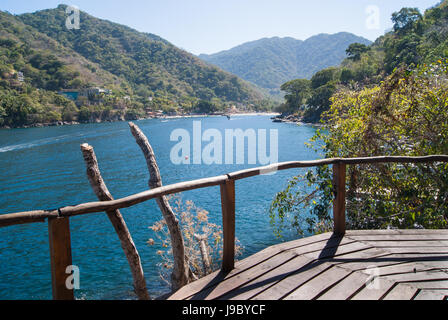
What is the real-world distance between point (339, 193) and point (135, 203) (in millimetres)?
2249

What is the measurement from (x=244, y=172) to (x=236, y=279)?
0.92 meters

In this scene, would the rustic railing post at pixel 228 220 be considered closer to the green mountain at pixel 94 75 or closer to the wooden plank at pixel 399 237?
the wooden plank at pixel 399 237

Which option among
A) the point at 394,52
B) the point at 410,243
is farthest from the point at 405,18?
the point at 410,243

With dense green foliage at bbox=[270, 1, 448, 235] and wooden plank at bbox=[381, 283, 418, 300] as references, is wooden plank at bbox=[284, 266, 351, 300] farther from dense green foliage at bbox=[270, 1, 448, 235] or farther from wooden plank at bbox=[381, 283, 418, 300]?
dense green foliage at bbox=[270, 1, 448, 235]

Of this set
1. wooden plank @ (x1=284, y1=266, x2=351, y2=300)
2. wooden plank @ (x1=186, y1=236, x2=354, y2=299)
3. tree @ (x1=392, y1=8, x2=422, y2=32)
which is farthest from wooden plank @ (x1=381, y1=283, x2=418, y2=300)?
tree @ (x1=392, y1=8, x2=422, y2=32)

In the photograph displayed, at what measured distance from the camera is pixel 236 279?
2.68 metres

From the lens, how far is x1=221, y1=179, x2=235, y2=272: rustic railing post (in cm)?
271

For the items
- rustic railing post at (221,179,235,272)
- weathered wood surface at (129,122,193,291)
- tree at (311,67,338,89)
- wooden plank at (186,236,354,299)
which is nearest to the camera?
wooden plank at (186,236,354,299)

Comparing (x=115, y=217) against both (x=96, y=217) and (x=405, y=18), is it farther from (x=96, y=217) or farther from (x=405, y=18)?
(x=405, y=18)

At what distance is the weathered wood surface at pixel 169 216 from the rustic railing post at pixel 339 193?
6.82 ft

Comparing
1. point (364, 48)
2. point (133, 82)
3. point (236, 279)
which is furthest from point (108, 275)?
point (133, 82)

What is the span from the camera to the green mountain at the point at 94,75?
86.9m

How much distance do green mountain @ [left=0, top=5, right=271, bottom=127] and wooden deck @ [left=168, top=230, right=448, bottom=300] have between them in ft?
275

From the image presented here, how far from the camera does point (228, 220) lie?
2.80m
